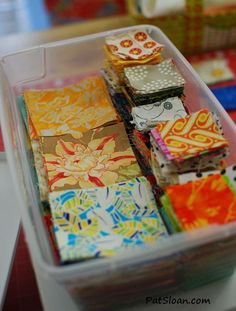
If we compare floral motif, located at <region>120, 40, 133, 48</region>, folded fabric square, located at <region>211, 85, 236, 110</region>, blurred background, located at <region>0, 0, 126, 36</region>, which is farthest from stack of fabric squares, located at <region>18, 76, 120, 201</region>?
blurred background, located at <region>0, 0, 126, 36</region>

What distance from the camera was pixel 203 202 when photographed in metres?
0.57

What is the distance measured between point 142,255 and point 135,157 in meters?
0.26

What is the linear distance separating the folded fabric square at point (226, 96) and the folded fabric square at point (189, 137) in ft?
1.84

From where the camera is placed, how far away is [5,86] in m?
0.87

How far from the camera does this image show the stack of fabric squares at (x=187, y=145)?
617 millimetres

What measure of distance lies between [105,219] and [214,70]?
0.88 m

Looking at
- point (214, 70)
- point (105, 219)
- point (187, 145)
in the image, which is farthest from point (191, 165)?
point (214, 70)

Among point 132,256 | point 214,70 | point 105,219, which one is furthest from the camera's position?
point 214,70

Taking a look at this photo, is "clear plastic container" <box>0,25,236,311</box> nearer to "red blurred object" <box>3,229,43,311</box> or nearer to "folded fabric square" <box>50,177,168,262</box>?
"folded fabric square" <box>50,177,168,262</box>

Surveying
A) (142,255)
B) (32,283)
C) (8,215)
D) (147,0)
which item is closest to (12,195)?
(8,215)

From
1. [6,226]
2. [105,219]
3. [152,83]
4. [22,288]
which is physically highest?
[152,83]

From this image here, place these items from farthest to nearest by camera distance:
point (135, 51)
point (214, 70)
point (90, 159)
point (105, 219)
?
point (214, 70) → point (135, 51) → point (90, 159) → point (105, 219)

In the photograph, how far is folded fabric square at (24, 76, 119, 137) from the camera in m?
0.82

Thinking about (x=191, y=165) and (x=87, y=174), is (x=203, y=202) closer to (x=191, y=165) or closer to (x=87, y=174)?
(x=191, y=165)
